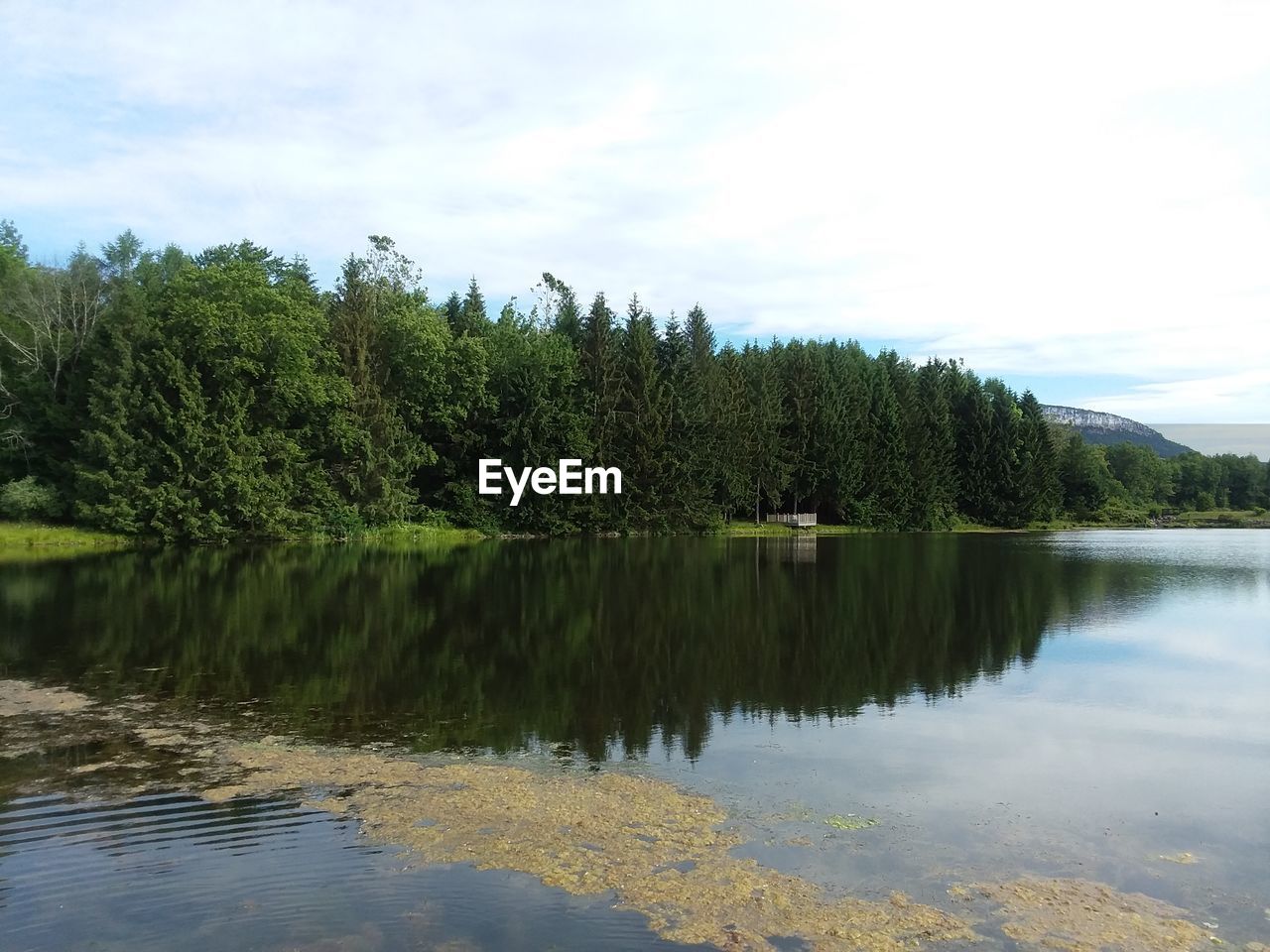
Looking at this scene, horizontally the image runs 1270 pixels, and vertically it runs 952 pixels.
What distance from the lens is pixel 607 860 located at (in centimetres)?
675

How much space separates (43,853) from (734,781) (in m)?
5.75

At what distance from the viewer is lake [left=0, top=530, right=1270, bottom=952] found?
5.93m

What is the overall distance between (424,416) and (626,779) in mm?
50001

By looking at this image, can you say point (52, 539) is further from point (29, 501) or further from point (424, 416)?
point (424, 416)

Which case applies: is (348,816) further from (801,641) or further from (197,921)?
(801,641)

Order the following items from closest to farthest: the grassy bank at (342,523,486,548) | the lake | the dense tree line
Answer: the lake → the grassy bank at (342,523,486,548) → the dense tree line

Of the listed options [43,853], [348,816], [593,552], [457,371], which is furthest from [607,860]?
[457,371]

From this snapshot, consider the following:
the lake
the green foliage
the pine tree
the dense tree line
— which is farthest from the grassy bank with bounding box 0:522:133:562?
the dense tree line

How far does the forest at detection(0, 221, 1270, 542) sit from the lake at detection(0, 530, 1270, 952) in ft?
78.5

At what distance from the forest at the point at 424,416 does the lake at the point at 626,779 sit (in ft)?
78.5

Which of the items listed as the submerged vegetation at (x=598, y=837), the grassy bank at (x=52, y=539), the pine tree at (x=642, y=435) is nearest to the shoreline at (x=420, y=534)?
the grassy bank at (x=52, y=539)

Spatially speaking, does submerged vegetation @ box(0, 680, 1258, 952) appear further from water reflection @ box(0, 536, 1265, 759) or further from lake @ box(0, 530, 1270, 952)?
water reflection @ box(0, 536, 1265, 759)

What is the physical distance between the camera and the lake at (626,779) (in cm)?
593

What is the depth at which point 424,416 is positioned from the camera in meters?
56.6
